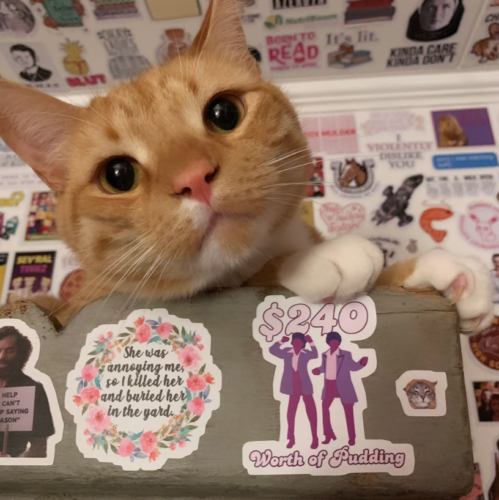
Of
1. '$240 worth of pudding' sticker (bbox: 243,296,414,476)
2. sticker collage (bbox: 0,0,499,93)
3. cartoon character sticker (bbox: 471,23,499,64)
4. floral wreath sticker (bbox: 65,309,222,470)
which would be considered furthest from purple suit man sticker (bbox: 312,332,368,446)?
cartoon character sticker (bbox: 471,23,499,64)

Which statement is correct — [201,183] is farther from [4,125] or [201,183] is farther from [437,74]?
[437,74]

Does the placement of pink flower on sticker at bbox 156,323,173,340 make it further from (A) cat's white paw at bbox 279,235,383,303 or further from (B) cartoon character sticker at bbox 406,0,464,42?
(B) cartoon character sticker at bbox 406,0,464,42

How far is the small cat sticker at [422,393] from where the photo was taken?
68 centimetres

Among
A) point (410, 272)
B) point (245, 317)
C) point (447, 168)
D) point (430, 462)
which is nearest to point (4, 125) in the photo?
point (245, 317)

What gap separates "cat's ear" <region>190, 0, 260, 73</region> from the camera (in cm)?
89

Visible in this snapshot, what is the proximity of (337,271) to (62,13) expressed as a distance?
3.88ft

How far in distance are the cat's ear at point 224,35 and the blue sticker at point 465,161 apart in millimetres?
728

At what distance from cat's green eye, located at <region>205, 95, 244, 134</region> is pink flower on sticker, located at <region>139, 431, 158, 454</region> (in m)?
0.48

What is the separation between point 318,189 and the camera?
55.9 inches

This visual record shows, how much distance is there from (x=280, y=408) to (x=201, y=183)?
1.13 feet

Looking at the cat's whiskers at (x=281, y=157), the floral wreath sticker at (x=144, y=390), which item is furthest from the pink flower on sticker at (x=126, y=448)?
the cat's whiskers at (x=281, y=157)

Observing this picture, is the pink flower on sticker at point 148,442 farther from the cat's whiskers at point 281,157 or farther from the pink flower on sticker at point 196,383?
the cat's whiskers at point 281,157

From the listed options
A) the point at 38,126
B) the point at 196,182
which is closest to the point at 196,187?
the point at 196,182

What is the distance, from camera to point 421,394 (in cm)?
68
